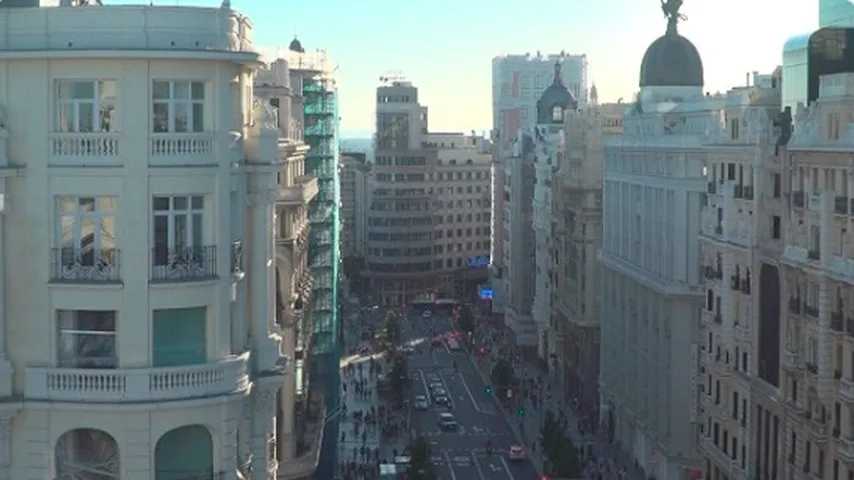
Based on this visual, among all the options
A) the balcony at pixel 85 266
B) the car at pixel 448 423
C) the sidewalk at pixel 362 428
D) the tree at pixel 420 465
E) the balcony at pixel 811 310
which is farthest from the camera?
the car at pixel 448 423

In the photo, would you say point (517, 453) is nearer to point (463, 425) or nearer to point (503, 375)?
point (463, 425)

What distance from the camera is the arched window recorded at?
26656mm

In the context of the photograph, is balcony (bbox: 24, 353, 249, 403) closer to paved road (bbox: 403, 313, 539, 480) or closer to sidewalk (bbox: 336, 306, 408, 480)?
sidewalk (bbox: 336, 306, 408, 480)

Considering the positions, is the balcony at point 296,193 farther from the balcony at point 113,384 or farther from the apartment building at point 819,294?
the balcony at point 113,384

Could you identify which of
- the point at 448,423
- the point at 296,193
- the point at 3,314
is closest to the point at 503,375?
the point at 448,423

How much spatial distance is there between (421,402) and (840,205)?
198ft

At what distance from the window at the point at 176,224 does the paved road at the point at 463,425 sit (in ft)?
198

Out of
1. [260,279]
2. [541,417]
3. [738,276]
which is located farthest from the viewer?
[541,417]

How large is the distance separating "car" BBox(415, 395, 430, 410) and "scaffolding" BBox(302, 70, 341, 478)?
2559 centimetres

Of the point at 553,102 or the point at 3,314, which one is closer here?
the point at 3,314

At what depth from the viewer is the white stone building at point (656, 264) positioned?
7731cm

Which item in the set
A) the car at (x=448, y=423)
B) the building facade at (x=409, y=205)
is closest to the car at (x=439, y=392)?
the car at (x=448, y=423)

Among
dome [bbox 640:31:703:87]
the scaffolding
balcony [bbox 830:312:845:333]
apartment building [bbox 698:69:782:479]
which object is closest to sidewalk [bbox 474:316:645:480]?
apartment building [bbox 698:69:782:479]

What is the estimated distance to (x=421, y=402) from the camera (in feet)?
366
